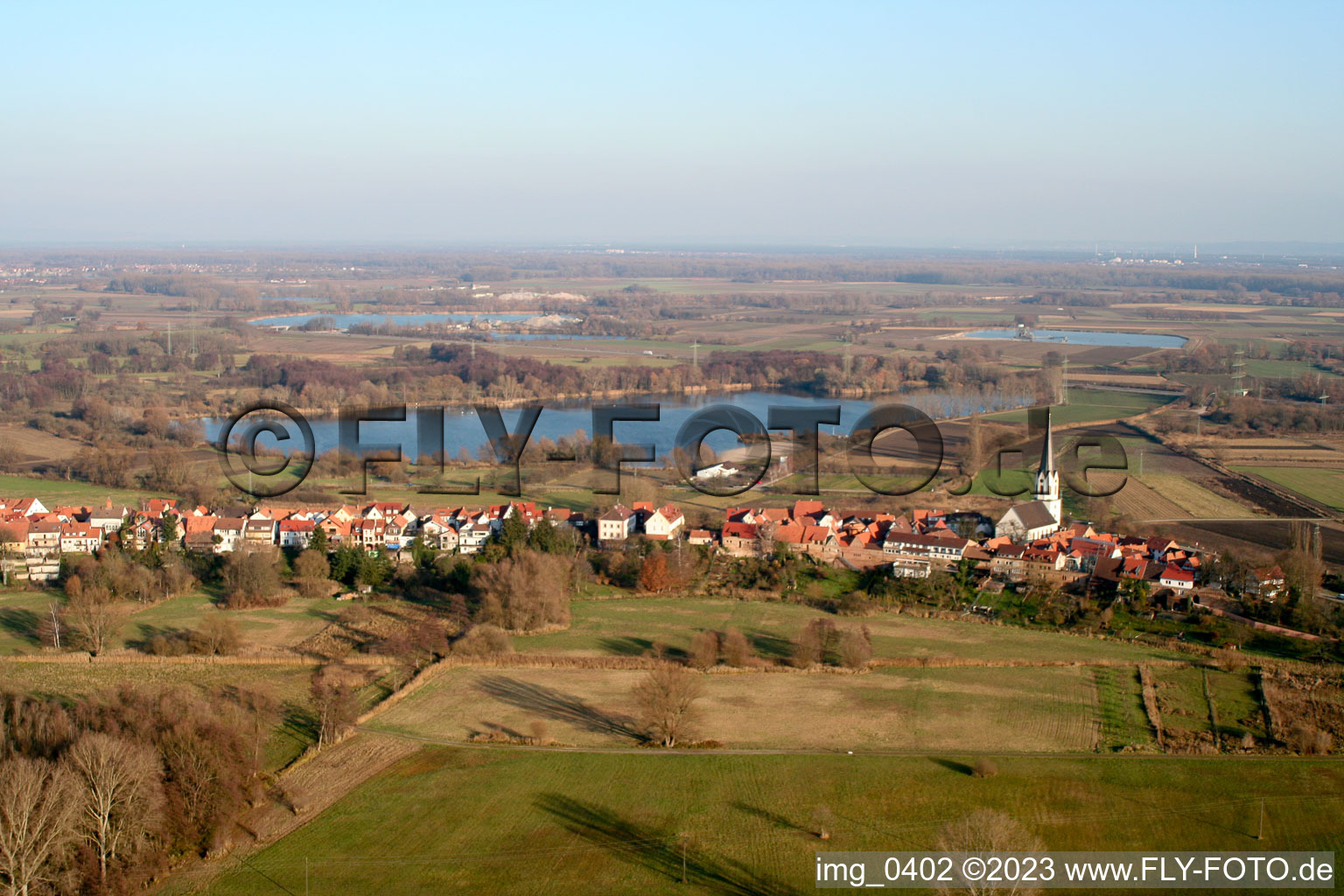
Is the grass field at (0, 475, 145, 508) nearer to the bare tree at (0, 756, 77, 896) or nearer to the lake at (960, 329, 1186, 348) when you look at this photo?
the bare tree at (0, 756, 77, 896)

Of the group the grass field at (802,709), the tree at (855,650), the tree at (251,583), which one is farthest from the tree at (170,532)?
the tree at (855,650)

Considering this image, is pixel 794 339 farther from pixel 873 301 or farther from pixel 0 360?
pixel 0 360

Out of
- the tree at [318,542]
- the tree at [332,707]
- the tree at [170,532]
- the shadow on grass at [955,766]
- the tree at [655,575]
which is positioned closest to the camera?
the shadow on grass at [955,766]

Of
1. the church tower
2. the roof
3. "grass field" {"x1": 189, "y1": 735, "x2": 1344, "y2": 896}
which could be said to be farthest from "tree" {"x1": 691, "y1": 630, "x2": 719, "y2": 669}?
the church tower

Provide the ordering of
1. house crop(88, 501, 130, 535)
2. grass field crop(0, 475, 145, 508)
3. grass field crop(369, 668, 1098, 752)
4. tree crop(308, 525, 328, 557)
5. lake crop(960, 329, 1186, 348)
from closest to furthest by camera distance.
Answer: grass field crop(369, 668, 1098, 752)
tree crop(308, 525, 328, 557)
house crop(88, 501, 130, 535)
grass field crop(0, 475, 145, 508)
lake crop(960, 329, 1186, 348)

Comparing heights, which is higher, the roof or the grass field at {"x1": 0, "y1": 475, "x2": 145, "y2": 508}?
the roof

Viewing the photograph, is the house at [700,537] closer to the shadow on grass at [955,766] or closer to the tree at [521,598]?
the tree at [521,598]

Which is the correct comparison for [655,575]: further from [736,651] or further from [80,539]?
[80,539]
